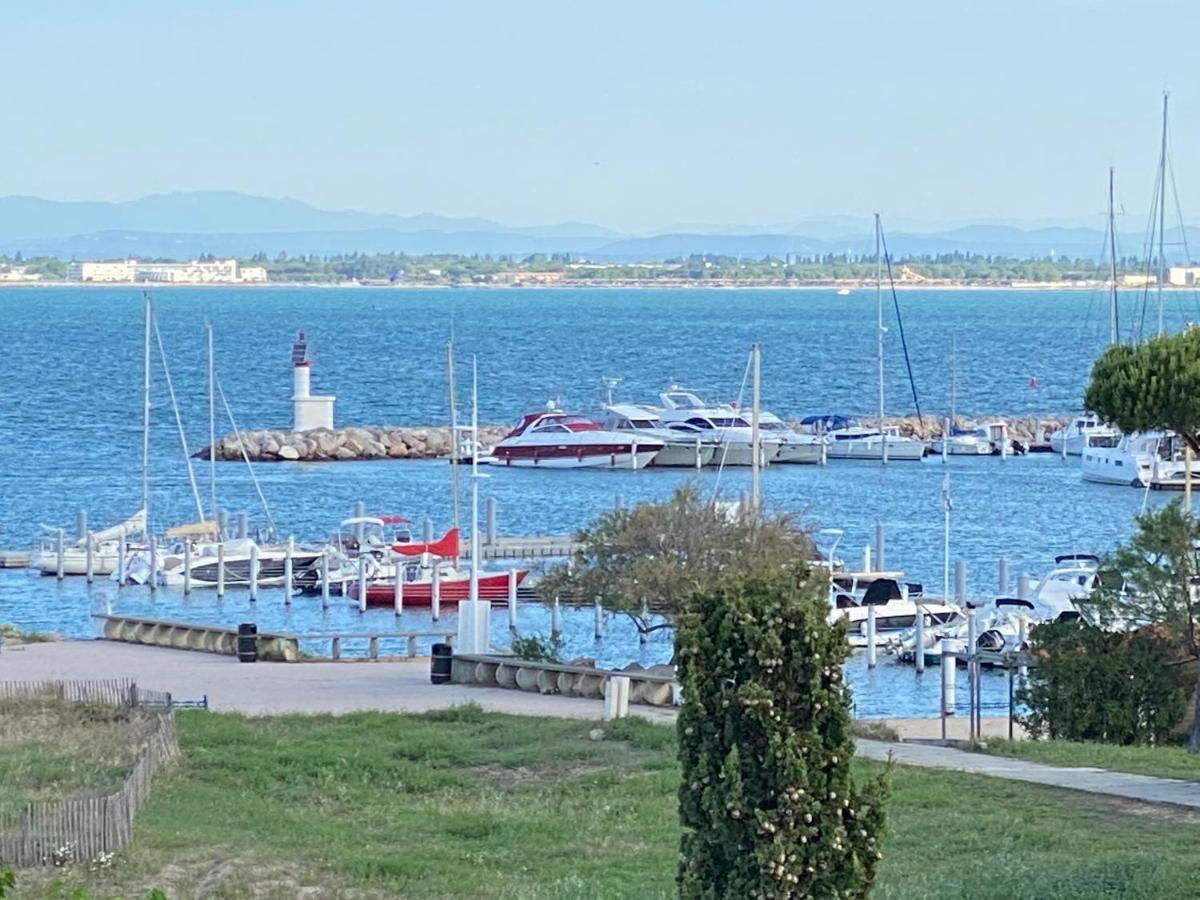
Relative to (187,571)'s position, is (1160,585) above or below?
above

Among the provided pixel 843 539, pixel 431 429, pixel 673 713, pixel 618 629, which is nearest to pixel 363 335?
pixel 431 429

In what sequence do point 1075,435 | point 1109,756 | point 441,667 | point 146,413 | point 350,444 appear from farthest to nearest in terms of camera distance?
point 1075,435 → point 350,444 → point 146,413 → point 441,667 → point 1109,756

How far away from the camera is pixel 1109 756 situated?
69.3ft

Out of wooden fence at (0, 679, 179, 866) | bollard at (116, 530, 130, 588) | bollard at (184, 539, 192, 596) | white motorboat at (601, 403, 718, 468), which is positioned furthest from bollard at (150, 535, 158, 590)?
white motorboat at (601, 403, 718, 468)

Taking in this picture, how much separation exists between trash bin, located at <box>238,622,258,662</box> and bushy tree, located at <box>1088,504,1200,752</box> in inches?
509

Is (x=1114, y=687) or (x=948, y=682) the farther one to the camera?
(x=948, y=682)

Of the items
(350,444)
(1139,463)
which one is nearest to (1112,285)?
(1139,463)

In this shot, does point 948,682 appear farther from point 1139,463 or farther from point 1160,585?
point 1139,463

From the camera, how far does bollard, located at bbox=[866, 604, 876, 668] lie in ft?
126

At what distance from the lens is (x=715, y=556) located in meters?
33.4

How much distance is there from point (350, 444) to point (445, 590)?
40.6 metres

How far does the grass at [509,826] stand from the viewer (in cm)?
1553

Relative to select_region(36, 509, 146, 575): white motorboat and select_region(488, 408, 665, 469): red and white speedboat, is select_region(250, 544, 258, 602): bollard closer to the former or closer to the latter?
select_region(36, 509, 146, 575): white motorboat

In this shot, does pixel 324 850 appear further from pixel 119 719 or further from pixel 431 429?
pixel 431 429
